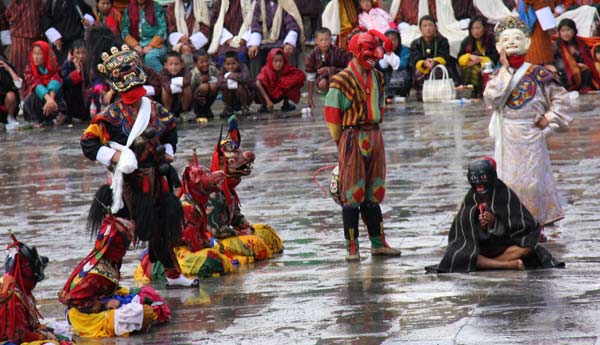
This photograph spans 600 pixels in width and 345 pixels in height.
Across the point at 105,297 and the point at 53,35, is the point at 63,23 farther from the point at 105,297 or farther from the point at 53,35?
the point at 105,297

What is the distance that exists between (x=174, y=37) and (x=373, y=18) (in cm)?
305

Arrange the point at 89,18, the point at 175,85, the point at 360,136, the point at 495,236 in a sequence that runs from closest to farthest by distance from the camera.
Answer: the point at 495,236, the point at 360,136, the point at 175,85, the point at 89,18

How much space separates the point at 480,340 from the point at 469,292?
1.25 m

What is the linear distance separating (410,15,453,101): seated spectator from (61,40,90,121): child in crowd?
4.79 metres

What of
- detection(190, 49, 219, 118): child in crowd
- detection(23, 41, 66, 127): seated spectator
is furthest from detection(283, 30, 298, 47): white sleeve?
detection(23, 41, 66, 127): seated spectator

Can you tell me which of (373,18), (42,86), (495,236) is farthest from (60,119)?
(495,236)

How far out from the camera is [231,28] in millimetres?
20719

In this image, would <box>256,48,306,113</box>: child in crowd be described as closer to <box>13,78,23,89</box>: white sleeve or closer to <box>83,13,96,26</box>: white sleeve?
<box>83,13,96,26</box>: white sleeve

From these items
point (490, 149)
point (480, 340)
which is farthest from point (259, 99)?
point (480, 340)

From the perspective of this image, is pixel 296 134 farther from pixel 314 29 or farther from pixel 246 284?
pixel 246 284

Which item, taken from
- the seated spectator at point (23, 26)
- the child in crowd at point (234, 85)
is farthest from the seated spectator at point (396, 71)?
the seated spectator at point (23, 26)

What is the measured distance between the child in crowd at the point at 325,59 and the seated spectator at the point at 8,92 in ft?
14.1

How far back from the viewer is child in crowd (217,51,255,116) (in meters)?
19.1

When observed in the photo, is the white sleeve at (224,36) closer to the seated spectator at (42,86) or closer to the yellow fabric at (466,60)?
the seated spectator at (42,86)
